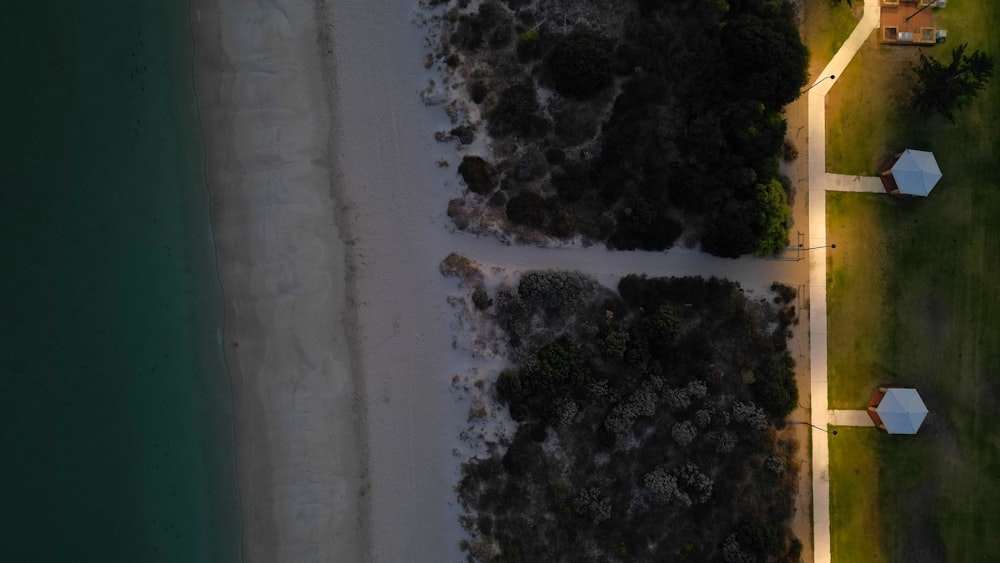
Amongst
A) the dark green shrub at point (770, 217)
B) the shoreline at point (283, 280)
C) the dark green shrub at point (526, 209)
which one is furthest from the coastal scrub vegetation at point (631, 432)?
the shoreline at point (283, 280)

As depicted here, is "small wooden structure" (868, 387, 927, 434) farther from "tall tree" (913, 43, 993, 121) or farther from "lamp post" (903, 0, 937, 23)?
"lamp post" (903, 0, 937, 23)

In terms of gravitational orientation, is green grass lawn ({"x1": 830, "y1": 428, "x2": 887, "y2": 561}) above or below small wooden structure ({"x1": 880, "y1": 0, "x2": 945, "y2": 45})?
below

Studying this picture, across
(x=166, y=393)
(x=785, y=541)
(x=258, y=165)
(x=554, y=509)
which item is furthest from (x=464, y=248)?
(x=785, y=541)

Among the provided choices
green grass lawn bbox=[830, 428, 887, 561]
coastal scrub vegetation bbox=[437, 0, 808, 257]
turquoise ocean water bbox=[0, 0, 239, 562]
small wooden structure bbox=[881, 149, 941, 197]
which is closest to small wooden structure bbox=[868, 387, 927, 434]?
green grass lawn bbox=[830, 428, 887, 561]

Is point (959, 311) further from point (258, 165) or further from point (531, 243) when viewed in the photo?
point (258, 165)

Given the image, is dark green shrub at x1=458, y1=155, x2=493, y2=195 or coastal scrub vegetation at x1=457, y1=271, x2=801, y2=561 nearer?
coastal scrub vegetation at x1=457, y1=271, x2=801, y2=561

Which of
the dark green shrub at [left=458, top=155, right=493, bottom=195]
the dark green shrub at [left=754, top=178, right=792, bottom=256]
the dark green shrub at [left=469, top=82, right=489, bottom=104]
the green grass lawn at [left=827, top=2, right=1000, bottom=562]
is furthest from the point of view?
the green grass lawn at [left=827, top=2, right=1000, bottom=562]

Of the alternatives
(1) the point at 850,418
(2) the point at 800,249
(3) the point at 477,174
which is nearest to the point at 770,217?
(2) the point at 800,249
